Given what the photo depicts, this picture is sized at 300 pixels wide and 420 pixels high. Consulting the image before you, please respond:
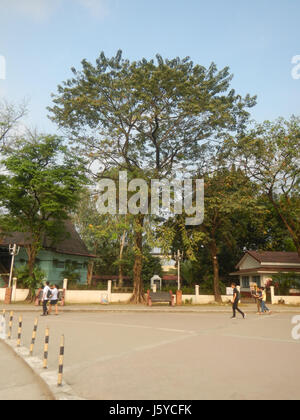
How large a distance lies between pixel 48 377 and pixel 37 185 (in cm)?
1890

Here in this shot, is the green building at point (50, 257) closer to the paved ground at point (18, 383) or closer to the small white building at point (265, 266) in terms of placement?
the small white building at point (265, 266)

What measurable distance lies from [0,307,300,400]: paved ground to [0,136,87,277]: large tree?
13329 mm

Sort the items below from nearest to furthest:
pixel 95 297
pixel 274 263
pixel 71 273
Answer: pixel 95 297
pixel 71 273
pixel 274 263

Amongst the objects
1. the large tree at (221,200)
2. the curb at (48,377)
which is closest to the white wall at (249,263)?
the large tree at (221,200)

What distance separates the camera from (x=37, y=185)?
922 inches

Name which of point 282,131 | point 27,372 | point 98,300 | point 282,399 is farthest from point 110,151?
point 282,399

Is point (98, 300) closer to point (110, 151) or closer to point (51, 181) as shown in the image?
point (51, 181)

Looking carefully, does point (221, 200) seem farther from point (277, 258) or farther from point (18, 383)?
point (18, 383)

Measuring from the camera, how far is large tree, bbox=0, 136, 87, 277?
23.7 meters

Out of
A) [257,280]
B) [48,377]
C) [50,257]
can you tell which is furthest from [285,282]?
[48,377]

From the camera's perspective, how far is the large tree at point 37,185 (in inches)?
931

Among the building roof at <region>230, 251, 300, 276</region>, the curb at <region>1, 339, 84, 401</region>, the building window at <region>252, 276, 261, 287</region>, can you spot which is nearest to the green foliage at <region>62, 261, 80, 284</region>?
the building roof at <region>230, 251, 300, 276</region>
